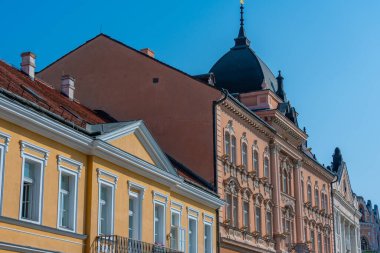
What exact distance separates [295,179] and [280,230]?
5.77 meters

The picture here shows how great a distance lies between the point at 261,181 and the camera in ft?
137

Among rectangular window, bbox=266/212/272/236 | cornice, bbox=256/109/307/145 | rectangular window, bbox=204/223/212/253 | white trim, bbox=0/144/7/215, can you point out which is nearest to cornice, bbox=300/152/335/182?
cornice, bbox=256/109/307/145

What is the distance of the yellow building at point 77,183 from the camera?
2102 centimetres

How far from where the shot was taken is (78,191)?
2384 centimetres

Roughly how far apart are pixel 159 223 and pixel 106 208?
430 cm

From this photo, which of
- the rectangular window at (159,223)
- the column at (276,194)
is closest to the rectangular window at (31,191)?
the rectangular window at (159,223)

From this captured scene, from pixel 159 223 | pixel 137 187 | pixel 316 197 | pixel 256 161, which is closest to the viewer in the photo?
pixel 137 187

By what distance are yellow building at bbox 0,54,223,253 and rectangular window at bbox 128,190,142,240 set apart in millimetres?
36

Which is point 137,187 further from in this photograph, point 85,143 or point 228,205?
point 228,205

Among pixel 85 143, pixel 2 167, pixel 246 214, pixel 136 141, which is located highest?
pixel 136 141

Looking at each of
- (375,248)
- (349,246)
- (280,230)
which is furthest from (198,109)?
(375,248)

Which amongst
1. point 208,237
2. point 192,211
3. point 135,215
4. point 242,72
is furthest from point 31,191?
point 242,72

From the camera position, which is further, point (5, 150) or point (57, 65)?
point (57, 65)

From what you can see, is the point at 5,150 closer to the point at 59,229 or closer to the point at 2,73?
the point at 59,229
